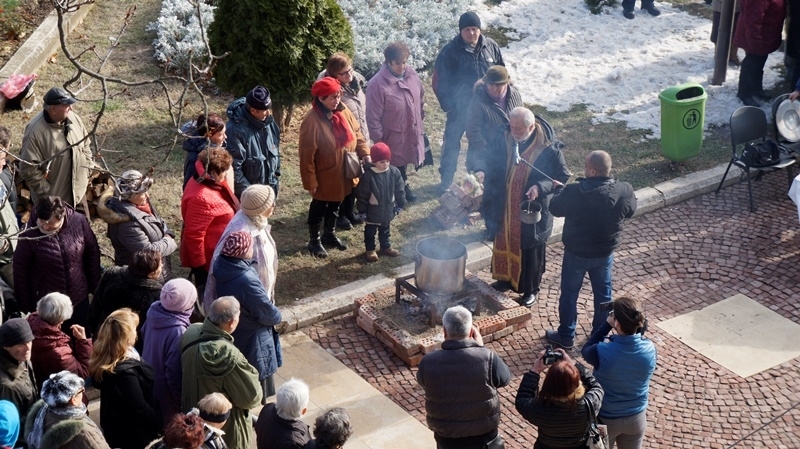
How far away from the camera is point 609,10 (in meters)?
15.4

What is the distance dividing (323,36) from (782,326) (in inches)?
218

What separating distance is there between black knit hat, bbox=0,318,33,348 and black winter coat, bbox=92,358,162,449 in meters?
0.51

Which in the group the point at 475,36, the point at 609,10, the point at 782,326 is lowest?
the point at 782,326

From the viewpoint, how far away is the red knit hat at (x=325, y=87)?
935 cm

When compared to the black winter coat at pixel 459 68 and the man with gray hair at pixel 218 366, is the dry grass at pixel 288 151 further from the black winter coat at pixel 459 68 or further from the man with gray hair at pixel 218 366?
the man with gray hair at pixel 218 366

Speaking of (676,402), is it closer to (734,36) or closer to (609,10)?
(734,36)

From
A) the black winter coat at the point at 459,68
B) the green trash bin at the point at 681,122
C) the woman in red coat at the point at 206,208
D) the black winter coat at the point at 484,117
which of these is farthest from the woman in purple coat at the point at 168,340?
the green trash bin at the point at 681,122

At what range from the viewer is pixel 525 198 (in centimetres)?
927

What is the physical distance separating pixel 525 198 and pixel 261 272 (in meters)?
2.63

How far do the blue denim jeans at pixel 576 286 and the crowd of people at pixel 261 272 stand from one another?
0.02 m

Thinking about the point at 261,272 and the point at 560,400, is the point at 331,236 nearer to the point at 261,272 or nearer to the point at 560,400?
the point at 261,272

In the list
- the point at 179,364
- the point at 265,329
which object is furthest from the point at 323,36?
the point at 179,364

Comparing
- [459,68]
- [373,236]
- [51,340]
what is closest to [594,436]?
[51,340]

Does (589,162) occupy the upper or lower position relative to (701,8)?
upper
